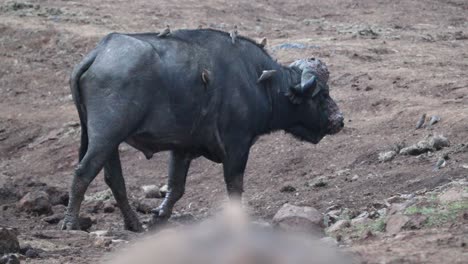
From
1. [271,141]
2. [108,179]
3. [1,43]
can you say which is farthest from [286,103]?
[1,43]

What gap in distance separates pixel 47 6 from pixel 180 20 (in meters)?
2.30

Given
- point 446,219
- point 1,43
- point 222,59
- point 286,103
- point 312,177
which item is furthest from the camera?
point 1,43

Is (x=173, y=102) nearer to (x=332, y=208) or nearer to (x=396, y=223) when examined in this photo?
(x=332, y=208)

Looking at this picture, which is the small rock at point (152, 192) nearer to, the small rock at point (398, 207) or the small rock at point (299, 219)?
the small rock at point (299, 219)

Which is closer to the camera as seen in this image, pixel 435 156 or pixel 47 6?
pixel 435 156

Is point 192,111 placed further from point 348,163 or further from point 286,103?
point 348,163

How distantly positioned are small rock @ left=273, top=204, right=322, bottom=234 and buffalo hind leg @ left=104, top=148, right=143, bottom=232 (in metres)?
1.55

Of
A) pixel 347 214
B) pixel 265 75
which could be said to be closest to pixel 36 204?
pixel 265 75

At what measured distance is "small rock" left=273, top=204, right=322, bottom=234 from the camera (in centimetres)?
701

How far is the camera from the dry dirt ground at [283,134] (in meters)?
8.37

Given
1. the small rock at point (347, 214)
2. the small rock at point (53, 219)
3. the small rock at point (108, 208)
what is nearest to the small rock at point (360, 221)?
the small rock at point (347, 214)

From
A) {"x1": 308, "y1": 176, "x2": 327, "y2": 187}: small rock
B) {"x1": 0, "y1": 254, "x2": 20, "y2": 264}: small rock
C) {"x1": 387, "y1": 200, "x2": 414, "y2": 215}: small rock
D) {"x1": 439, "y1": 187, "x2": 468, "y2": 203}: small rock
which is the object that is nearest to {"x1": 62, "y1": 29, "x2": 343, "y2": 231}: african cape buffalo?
{"x1": 308, "y1": 176, "x2": 327, "y2": 187}: small rock

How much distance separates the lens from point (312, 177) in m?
9.79

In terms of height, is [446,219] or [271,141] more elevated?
[446,219]
